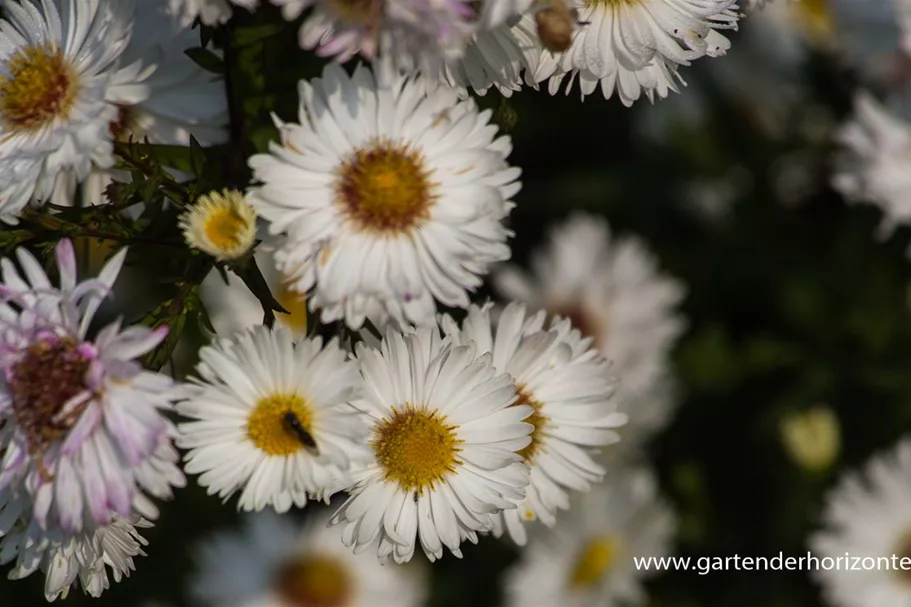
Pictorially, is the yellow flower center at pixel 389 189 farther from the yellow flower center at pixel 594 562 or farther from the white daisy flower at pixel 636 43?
the yellow flower center at pixel 594 562

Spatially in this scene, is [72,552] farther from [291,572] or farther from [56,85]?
[291,572]

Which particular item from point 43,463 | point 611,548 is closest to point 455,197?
point 43,463

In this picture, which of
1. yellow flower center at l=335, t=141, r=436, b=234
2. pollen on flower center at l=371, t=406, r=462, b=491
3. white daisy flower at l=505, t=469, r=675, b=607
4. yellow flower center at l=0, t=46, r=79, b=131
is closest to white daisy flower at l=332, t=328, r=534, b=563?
pollen on flower center at l=371, t=406, r=462, b=491

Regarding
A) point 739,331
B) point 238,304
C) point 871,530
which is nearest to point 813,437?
point 871,530

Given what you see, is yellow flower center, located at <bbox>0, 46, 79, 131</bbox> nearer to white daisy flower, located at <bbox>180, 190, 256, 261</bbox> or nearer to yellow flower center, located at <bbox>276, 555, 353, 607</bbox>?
white daisy flower, located at <bbox>180, 190, 256, 261</bbox>

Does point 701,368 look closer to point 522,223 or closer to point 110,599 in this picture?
point 522,223

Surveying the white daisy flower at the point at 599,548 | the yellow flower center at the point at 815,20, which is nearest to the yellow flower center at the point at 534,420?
the white daisy flower at the point at 599,548

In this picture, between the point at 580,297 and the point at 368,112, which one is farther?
the point at 580,297
